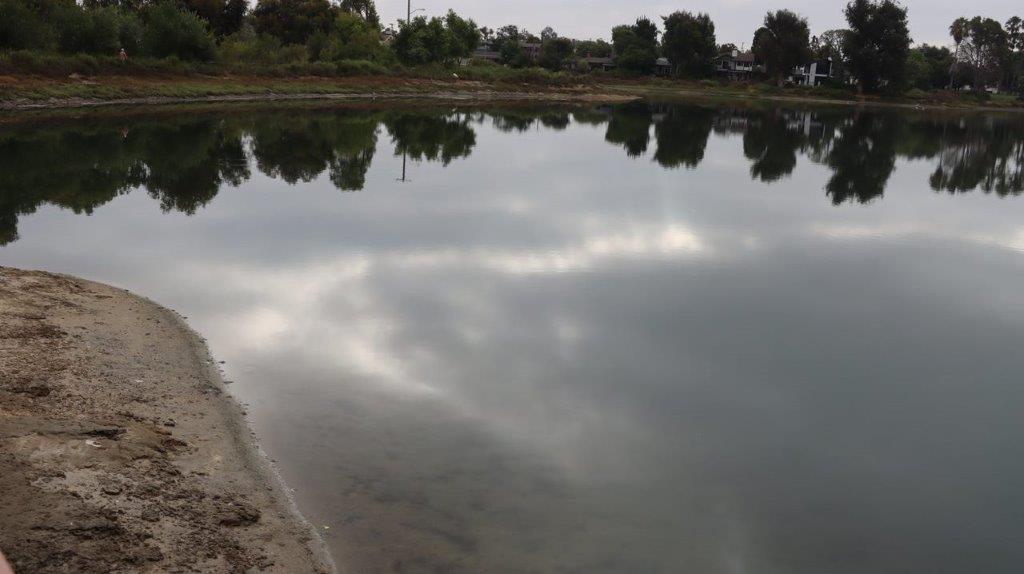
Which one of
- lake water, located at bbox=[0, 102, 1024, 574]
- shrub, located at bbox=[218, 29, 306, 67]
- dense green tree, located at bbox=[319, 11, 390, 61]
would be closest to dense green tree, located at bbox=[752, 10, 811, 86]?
dense green tree, located at bbox=[319, 11, 390, 61]

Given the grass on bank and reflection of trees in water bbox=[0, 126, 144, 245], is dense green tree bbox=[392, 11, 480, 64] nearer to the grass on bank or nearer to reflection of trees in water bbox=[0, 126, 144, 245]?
the grass on bank

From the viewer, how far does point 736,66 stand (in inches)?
6102

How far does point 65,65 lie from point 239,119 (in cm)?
998

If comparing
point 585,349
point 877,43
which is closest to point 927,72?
point 877,43

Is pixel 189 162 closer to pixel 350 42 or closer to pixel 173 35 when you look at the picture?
pixel 173 35

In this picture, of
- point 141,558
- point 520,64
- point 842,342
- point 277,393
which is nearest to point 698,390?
point 842,342

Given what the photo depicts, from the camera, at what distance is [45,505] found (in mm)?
6203

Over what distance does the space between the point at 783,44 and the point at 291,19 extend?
66.2 meters

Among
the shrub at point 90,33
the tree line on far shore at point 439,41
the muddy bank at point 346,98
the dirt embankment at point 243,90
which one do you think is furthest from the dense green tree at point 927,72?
the shrub at point 90,33

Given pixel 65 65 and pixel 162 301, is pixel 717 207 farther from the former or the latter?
pixel 65 65

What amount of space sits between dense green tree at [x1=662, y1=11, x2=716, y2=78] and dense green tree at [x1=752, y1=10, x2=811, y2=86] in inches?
299

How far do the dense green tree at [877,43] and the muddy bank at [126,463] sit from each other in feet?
368

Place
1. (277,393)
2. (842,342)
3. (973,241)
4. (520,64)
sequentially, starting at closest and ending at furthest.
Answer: (277,393), (842,342), (973,241), (520,64)

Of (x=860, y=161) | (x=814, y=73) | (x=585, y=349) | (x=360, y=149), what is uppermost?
(x=814, y=73)
